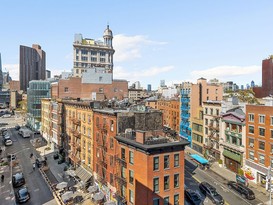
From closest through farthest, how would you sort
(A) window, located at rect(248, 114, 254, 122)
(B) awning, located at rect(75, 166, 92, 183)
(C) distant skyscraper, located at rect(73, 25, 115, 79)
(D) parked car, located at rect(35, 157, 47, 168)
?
1. (B) awning, located at rect(75, 166, 92, 183)
2. (A) window, located at rect(248, 114, 254, 122)
3. (D) parked car, located at rect(35, 157, 47, 168)
4. (C) distant skyscraper, located at rect(73, 25, 115, 79)

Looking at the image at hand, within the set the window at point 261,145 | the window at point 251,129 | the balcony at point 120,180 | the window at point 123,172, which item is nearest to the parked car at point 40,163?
the balcony at point 120,180

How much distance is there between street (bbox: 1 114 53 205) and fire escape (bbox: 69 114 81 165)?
27.4ft

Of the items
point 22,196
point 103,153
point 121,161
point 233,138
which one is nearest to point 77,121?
point 103,153

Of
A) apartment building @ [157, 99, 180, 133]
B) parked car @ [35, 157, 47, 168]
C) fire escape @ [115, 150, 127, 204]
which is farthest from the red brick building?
fire escape @ [115, 150, 127, 204]

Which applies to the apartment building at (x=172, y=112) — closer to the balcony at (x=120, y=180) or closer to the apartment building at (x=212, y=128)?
the apartment building at (x=212, y=128)

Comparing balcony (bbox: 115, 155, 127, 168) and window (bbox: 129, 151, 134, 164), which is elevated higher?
window (bbox: 129, 151, 134, 164)

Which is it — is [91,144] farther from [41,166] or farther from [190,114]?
[190,114]

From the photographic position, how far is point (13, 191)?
43.2m

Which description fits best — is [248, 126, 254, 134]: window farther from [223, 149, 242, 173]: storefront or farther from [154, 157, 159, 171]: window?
[154, 157, 159, 171]: window

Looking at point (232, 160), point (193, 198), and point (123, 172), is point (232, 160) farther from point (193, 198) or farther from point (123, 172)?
point (123, 172)

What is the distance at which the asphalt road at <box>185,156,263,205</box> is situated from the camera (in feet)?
127

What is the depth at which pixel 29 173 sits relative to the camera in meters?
53.1

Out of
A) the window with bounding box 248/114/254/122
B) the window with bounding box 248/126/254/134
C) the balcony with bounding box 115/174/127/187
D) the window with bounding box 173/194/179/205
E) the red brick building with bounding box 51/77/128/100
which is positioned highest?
the red brick building with bounding box 51/77/128/100

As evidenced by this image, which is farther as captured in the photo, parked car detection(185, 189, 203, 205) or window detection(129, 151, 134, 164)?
parked car detection(185, 189, 203, 205)
